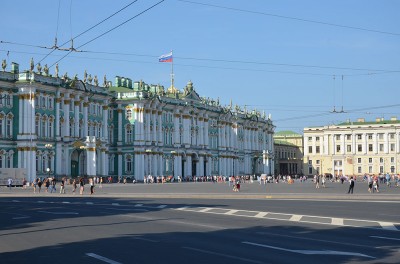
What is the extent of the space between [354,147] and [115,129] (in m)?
84.4

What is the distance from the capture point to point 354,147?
6683 inches

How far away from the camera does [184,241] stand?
18625 mm

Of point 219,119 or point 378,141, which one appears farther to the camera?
point 378,141

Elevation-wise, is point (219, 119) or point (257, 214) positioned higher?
point (219, 119)

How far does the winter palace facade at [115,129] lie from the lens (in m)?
82.9

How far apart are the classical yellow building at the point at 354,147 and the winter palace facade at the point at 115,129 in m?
32.1

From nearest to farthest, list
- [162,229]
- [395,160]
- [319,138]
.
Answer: [162,229]
[395,160]
[319,138]

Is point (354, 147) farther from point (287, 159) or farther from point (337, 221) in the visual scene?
point (337, 221)

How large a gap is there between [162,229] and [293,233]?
4823 millimetres

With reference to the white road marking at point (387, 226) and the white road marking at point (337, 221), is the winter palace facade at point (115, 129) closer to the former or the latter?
the white road marking at point (337, 221)

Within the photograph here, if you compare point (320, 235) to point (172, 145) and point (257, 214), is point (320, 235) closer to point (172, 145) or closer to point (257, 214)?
point (257, 214)

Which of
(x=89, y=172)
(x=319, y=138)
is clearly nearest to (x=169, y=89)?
(x=89, y=172)

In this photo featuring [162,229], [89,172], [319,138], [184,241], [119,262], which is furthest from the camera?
[319,138]

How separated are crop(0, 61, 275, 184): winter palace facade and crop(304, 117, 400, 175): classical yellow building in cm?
3206
